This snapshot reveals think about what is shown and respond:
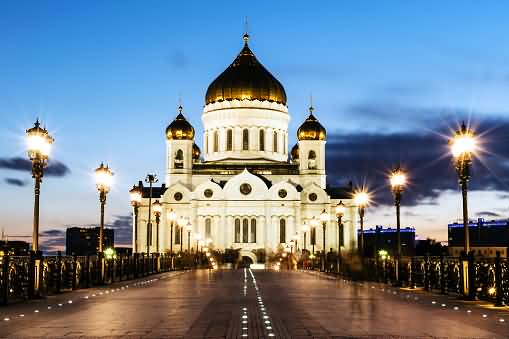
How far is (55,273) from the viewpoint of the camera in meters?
27.0

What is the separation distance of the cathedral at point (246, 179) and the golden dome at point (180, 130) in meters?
0.14

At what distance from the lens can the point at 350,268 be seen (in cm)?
4444

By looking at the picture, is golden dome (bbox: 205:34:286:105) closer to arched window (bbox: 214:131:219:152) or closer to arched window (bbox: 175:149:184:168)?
arched window (bbox: 214:131:219:152)

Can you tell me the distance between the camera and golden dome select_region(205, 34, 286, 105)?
390 feet

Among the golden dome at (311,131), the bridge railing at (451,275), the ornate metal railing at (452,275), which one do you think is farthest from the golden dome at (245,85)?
the ornate metal railing at (452,275)

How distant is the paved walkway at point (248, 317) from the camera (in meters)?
14.4

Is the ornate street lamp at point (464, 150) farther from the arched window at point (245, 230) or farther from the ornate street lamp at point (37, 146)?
the arched window at point (245, 230)

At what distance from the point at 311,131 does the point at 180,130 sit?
1816 cm

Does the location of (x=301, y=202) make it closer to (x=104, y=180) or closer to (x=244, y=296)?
(x=104, y=180)

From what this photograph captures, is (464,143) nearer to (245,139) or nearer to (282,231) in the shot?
(282,231)

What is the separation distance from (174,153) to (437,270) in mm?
91631

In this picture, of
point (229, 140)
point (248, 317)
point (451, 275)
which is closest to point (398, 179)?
point (451, 275)

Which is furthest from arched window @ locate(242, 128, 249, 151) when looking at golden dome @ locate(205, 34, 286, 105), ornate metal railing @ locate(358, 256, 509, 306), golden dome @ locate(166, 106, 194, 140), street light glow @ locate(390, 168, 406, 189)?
street light glow @ locate(390, 168, 406, 189)

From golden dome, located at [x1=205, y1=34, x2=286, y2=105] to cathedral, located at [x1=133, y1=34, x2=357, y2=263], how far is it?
140 mm
